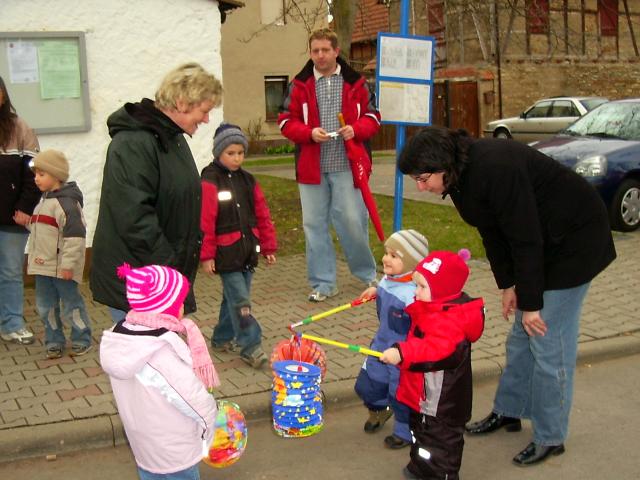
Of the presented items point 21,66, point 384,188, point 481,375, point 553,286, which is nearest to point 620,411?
point 481,375

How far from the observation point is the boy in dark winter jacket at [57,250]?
5.45 meters

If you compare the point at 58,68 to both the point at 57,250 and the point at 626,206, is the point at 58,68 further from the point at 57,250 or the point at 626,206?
the point at 626,206

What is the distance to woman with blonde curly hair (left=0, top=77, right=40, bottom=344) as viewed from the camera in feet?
18.9

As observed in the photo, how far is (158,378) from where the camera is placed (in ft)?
10.1

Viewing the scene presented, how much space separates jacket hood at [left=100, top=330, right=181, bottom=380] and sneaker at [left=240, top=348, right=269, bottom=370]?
2.25 meters

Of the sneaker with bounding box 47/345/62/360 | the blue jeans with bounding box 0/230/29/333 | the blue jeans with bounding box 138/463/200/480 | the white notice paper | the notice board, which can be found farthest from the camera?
the notice board

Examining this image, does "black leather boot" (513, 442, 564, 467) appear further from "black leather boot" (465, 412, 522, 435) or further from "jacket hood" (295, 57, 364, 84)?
"jacket hood" (295, 57, 364, 84)

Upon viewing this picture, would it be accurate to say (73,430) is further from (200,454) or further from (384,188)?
(384,188)

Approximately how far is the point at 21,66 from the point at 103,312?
245 centimetres

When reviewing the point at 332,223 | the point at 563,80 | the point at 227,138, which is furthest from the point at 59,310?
the point at 563,80

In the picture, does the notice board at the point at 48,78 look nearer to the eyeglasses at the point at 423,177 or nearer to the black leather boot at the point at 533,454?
the eyeglasses at the point at 423,177

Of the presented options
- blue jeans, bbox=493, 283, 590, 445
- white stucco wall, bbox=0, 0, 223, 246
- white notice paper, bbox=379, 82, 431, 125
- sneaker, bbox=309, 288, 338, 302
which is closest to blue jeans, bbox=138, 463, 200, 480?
blue jeans, bbox=493, 283, 590, 445

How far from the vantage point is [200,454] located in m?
3.28

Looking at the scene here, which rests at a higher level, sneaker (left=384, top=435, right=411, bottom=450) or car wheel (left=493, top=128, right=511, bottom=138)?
car wheel (left=493, top=128, right=511, bottom=138)
